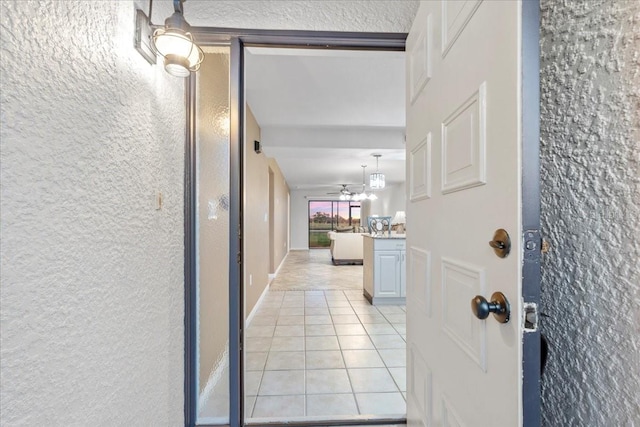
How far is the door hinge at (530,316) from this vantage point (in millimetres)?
550

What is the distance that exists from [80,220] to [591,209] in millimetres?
1203

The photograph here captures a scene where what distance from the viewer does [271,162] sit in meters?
5.59

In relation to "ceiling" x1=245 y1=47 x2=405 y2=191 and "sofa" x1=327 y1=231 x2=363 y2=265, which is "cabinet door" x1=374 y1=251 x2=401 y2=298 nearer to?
"ceiling" x1=245 y1=47 x2=405 y2=191

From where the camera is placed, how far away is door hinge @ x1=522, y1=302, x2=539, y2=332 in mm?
550

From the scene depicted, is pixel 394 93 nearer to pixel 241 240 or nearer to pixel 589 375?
pixel 241 240

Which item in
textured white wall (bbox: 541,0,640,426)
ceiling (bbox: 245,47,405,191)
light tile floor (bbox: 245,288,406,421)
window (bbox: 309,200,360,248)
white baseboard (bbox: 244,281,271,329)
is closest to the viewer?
textured white wall (bbox: 541,0,640,426)

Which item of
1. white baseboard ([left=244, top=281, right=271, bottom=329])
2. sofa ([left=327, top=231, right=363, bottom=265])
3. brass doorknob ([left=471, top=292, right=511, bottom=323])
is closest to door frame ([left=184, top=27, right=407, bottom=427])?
brass doorknob ([left=471, top=292, right=511, bottom=323])

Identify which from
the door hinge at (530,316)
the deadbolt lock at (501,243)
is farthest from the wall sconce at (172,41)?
the door hinge at (530,316)

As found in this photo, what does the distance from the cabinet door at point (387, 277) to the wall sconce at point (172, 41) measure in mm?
3207

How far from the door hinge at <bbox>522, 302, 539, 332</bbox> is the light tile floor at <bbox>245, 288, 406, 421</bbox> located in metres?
1.34

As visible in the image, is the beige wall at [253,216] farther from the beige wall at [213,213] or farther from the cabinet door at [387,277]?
the cabinet door at [387,277]

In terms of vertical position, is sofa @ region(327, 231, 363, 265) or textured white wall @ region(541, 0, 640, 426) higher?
textured white wall @ region(541, 0, 640, 426)

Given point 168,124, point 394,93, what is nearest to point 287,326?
point 168,124

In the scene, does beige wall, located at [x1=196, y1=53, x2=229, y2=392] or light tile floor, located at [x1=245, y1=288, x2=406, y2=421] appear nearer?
beige wall, located at [x1=196, y1=53, x2=229, y2=392]
